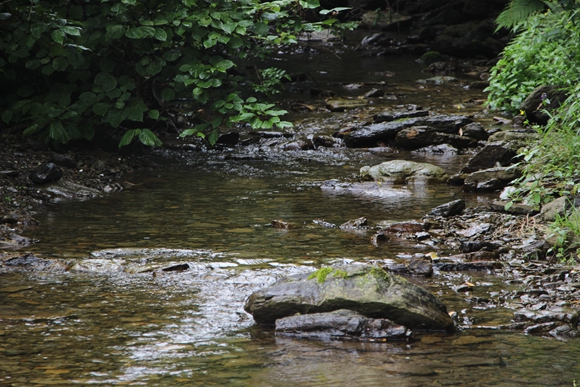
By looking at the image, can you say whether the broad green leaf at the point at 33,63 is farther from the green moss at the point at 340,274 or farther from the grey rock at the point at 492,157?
the grey rock at the point at 492,157

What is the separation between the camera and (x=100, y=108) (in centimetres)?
828

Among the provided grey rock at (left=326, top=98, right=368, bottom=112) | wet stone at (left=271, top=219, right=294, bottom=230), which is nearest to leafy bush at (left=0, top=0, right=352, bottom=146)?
wet stone at (left=271, top=219, right=294, bottom=230)

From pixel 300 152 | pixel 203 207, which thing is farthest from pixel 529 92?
pixel 203 207

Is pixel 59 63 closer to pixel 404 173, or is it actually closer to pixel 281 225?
pixel 281 225

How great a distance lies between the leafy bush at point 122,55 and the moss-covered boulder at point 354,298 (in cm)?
359

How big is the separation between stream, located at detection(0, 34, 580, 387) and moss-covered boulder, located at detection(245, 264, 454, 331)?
0.37 feet

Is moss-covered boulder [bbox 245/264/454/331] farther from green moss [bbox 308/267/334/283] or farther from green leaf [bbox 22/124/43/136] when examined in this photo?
green leaf [bbox 22/124/43/136]

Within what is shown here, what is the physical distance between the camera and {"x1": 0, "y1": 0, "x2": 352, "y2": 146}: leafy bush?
7.72 m

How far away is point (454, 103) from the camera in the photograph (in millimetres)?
13609

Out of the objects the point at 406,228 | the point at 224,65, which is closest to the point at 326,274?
the point at 406,228

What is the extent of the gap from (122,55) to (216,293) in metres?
5.03

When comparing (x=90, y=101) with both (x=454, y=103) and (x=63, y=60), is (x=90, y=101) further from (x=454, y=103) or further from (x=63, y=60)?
(x=454, y=103)

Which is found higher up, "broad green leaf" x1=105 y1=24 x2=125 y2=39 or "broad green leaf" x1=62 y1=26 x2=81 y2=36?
"broad green leaf" x1=105 y1=24 x2=125 y2=39

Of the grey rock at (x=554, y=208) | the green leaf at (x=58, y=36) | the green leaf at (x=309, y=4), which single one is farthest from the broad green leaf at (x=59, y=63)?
the grey rock at (x=554, y=208)
